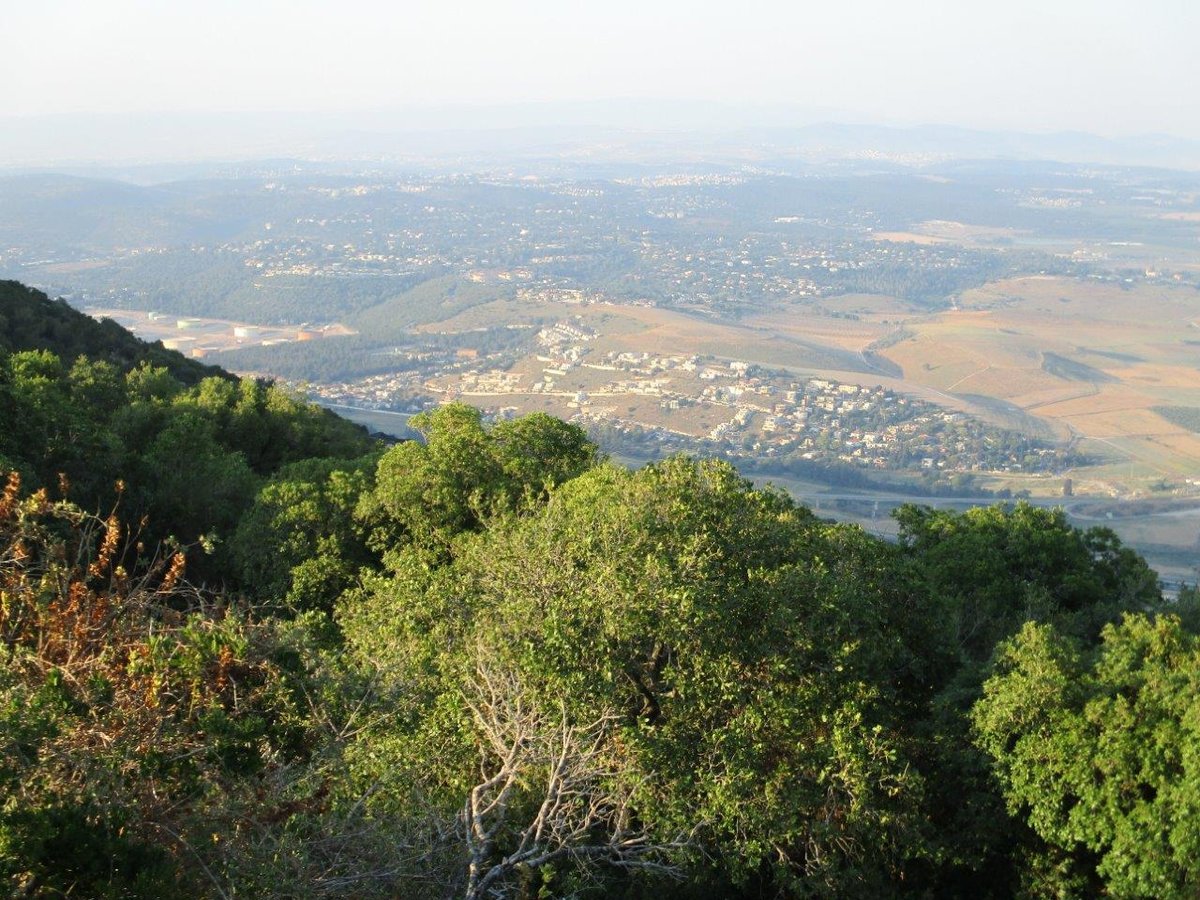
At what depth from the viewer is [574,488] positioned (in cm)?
1262

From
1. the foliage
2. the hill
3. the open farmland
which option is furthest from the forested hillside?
the open farmland

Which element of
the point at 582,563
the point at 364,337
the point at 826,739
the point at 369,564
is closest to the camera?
the point at 826,739

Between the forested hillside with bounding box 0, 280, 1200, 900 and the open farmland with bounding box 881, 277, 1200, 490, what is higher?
the forested hillside with bounding box 0, 280, 1200, 900

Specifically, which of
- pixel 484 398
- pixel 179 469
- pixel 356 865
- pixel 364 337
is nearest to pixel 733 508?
pixel 356 865

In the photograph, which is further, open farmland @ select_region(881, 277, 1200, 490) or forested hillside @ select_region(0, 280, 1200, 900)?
open farmland @ select_region(881, 277, 1200, 490)

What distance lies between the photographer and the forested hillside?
594cm

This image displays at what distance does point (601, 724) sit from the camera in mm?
7938

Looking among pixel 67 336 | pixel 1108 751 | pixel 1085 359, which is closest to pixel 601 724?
pixel 1108 751

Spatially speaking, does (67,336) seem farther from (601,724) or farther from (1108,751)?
(1108,751)

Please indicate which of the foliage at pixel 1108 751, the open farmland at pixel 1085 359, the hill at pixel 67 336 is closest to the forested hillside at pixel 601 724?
the foliage at pixel 1108 751

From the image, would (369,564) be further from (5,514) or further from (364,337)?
(364,337)

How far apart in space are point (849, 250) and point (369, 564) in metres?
115

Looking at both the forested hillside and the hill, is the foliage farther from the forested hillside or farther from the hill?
the hill

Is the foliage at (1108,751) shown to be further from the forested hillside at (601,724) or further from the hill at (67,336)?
the hill at (67,336)
